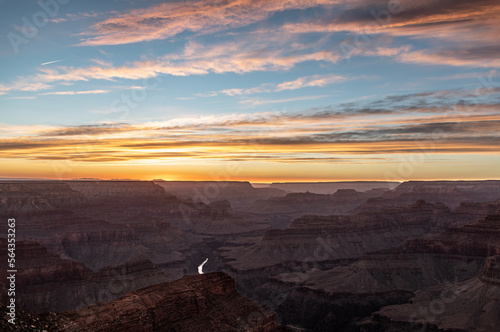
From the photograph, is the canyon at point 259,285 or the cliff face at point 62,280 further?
the cliff face at point 62,280

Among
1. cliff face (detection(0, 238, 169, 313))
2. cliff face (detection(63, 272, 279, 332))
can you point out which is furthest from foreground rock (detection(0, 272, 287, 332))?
cliff face (detection(0, 238, 169, 313))

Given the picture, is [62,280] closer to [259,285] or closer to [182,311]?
[259,285]

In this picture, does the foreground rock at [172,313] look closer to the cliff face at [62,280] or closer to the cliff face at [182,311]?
the cliff face at [182,311]

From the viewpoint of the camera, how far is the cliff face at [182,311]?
1892 inches

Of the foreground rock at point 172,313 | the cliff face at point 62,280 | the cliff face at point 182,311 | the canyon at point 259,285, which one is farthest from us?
the cliff face at point 62,280

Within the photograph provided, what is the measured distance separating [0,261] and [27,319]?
83871mm

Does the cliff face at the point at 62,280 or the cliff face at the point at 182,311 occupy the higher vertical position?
the cliff face at the point at 182,311

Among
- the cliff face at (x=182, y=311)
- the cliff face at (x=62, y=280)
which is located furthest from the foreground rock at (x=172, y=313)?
the cliff face at (x=62, y=280)

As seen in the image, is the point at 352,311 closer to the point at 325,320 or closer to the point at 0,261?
the point at 325,320

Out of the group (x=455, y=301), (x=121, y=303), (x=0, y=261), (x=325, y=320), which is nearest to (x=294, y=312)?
(x=325, y=320)

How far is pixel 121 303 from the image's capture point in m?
51.2

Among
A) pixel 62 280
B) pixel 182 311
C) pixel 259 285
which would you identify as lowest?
pixel 259 285

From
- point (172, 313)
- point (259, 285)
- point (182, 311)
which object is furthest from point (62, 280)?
point (172, 313)

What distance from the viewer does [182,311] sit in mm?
54875
